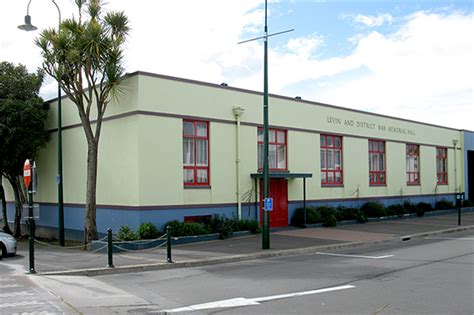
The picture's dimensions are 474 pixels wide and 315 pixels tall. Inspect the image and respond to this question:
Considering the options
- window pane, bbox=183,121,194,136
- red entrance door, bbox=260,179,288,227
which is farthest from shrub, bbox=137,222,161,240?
red entrance door, bbox=260,179,288,227

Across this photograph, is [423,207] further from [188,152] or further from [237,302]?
[237,302]

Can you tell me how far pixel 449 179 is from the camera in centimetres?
3550

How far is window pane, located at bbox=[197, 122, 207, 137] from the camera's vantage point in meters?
19.4

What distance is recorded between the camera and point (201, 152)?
19.4 metres

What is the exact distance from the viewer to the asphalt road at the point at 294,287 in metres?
8.33

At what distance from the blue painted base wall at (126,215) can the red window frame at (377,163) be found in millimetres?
1314

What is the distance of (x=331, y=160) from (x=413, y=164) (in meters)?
9.10

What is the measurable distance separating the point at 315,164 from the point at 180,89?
861cm

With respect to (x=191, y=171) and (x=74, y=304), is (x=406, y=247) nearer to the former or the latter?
(x=191, y=171)

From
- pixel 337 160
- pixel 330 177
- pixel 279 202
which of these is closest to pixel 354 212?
pixel 330 177

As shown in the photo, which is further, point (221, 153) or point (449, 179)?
point (449, 179)

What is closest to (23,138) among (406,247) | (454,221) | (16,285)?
(16,285)

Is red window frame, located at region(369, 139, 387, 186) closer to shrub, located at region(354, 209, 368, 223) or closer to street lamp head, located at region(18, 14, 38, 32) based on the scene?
shrub, located at region(354, 209, 368, 223)

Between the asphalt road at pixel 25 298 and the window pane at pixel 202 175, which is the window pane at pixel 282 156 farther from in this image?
the asphalt road at pixel 25 298
